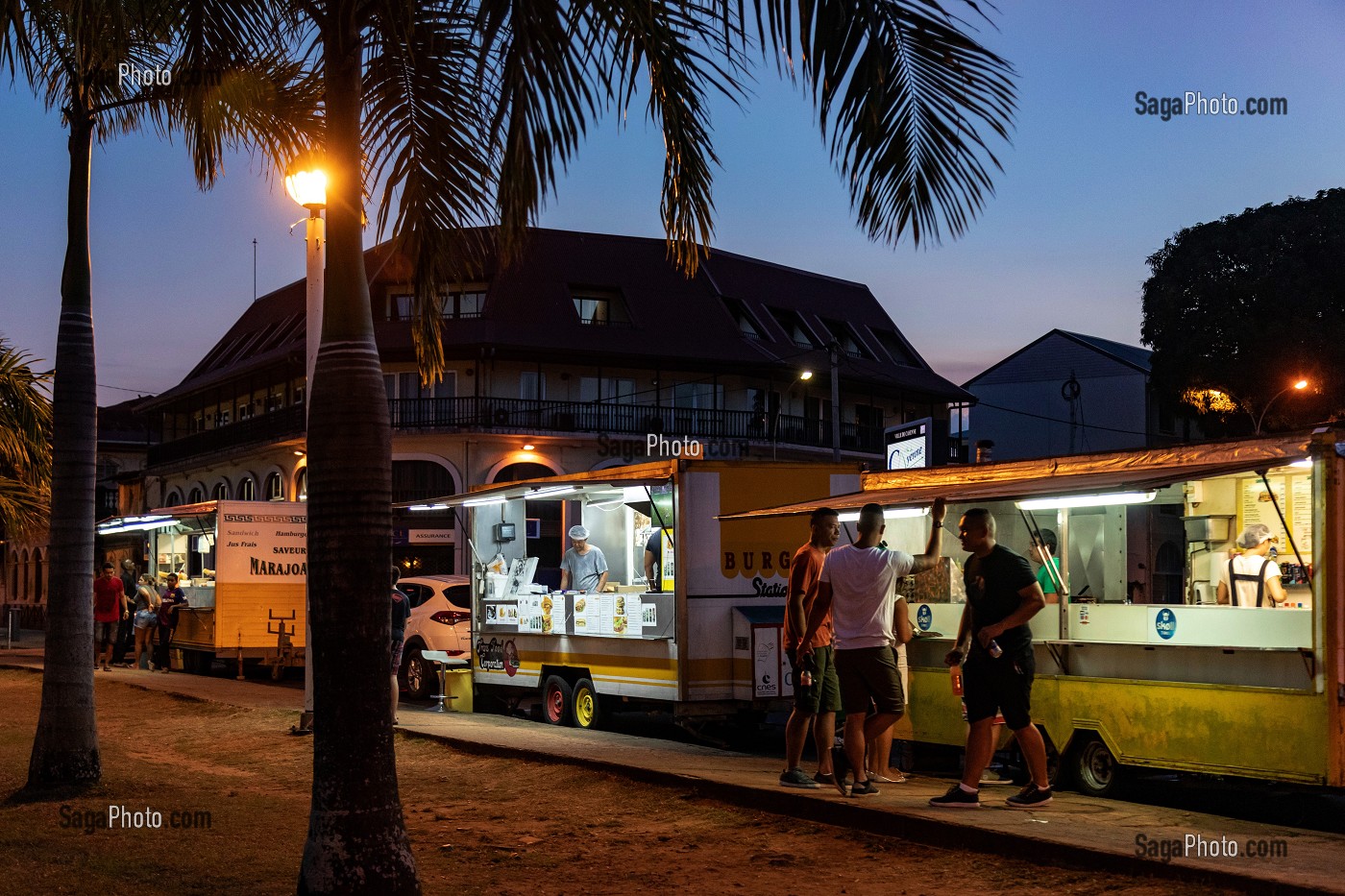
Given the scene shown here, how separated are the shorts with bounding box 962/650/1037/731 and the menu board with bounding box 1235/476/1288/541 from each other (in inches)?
134

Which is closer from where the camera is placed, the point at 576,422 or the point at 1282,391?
the point at 1282,391

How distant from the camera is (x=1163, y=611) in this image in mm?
10469

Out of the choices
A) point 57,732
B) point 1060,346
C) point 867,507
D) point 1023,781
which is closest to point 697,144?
point 867,507

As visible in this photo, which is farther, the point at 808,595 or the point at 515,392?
the point at 515,392

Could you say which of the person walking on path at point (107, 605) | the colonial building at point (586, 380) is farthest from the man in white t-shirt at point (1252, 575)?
the colonial building at point (586, 380)

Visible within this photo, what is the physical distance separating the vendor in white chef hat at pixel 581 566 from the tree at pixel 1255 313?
107 feet

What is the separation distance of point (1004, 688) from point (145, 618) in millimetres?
21186

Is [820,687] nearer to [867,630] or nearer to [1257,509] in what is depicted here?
[867,630]

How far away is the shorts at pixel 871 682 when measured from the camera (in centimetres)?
963

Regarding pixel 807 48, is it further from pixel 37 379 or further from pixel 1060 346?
pixel 1060 346

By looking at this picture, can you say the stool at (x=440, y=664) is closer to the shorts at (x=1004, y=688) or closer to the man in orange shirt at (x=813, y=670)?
the man in orange shirt at (x=813, y=670)

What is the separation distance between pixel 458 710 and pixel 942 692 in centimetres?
791

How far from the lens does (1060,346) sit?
60875 millimetres

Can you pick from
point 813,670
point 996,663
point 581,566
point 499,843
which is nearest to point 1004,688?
point 996,663
